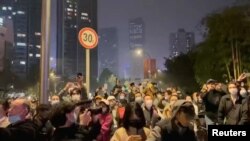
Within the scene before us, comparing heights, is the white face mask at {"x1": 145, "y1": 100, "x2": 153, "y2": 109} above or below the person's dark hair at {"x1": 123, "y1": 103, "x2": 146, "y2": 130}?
below

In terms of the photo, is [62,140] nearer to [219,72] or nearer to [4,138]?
[4,138]

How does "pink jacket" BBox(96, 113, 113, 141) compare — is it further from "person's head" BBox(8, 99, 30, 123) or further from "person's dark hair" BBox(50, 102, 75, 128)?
"person's head" BBox(8, 99, 30, 123)

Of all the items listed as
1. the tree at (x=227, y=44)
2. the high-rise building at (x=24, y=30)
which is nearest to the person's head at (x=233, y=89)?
the tree at (x=227, y=44)

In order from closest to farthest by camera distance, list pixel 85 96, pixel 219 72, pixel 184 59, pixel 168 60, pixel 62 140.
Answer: pixel 62 140 < pixel 85 96 < pixel 219 72 < pixel 184 59 < pixel 168 60

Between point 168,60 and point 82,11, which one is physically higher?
point 82,11

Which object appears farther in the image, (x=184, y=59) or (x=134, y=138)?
(x=184, y=59)

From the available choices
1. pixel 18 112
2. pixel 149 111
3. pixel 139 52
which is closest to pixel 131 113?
pixel 18 112

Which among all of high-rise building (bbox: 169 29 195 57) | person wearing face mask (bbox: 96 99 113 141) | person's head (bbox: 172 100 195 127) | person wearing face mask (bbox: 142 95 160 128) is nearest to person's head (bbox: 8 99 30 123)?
person's head (bbox: 172 100 195 127)

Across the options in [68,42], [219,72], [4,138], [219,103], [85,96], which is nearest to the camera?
[4,138]

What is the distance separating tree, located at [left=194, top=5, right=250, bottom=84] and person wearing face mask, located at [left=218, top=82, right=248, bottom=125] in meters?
31.6

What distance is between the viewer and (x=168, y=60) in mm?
78125

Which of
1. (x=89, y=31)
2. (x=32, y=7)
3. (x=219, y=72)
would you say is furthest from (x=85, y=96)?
(x=32, y=7)

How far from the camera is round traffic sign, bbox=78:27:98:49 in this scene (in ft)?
41.1

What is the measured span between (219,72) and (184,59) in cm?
2515
